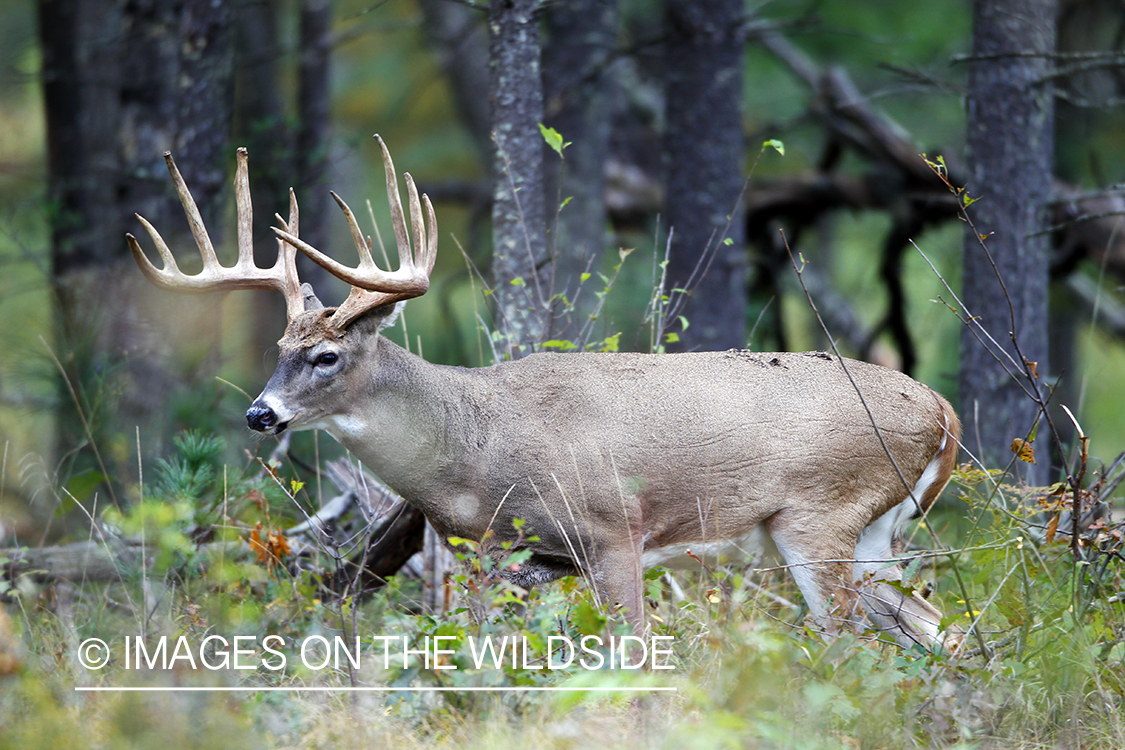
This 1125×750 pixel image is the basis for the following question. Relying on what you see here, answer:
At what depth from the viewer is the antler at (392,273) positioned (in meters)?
4.36

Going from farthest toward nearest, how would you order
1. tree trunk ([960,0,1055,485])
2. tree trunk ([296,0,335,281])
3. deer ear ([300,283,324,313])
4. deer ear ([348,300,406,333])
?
tree trunk ([296,0,335,281]) < tree trunk ([960,0,1055,485]) < deer ear ([300,283,324,313]) < deer ear ([348,300,406,333])

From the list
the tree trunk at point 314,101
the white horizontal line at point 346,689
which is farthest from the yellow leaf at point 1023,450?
the tree trunk at point 314,101

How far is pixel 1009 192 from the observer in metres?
6.55

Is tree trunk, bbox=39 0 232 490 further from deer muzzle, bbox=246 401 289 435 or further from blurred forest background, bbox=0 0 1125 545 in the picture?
deer muzzle, bbox=246 401 289 435

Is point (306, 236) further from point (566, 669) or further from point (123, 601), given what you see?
point (566, 669)

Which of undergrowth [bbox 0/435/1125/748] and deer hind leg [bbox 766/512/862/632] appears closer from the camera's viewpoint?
undergrowth [bbox 0/435/1125/748]

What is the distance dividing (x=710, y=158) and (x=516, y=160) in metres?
2.64

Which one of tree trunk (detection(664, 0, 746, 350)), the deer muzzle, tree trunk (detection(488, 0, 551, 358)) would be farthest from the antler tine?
tree trunk (detection(664, 0, 746, 350))

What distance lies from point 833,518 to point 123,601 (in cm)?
363

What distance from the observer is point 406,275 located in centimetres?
449

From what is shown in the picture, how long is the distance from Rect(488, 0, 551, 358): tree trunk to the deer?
0.94 meters

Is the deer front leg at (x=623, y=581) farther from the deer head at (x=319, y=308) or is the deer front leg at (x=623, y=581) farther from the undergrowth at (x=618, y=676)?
the deer head at (x=319, y=308)

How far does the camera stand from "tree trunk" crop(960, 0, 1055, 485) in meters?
6.50

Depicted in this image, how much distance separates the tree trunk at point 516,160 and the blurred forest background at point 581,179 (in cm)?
2
